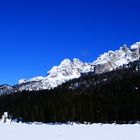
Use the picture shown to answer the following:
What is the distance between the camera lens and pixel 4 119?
5556cm

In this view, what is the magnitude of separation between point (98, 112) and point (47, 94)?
37432 millimetres

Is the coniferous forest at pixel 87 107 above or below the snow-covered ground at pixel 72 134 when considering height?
above

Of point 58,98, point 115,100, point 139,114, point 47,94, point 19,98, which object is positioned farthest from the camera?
point 19,98

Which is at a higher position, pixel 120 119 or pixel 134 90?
pixel 134 90

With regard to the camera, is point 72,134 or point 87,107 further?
point 87,107

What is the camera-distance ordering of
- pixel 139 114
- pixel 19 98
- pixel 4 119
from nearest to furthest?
pixel 4 119 → pixel 139 114 → pixel 19 98

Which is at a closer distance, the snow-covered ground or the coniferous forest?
the snow-covered ground

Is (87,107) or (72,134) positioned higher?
(87,107)

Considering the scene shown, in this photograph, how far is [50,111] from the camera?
444 feet

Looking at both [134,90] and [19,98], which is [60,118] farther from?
[19,98]

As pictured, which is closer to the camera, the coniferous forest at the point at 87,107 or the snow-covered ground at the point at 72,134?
the snow-covered ground at the point at 72,134

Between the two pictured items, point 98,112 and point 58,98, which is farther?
point 58,98

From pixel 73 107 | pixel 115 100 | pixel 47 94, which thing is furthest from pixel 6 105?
pixel 115 100

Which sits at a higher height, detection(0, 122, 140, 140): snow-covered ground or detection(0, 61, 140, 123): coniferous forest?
detection(0, 61, 140, 123): coniferous forest
